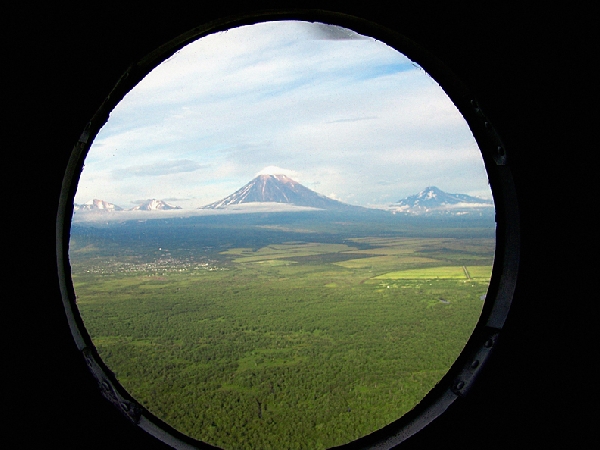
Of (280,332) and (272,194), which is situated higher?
(272,194)

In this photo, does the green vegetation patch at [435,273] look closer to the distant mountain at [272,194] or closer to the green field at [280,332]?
the green field at [280,332]

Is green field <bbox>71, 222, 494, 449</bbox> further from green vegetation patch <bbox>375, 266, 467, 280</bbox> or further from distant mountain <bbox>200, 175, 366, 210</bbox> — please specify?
distant mountain <bbox>200, 175, 366, 210</bbox>

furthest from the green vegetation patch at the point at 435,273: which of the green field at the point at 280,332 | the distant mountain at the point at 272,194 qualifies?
the distant mountain at the point at 272,194

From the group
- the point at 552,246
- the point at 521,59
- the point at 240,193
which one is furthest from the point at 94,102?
the point at 240,193

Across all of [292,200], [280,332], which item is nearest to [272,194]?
[292,200]

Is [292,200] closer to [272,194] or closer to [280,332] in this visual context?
[272,194]

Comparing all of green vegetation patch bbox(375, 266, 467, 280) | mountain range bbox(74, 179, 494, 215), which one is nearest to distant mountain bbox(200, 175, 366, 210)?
mountain range bbox(74, 179, 494, 215)
